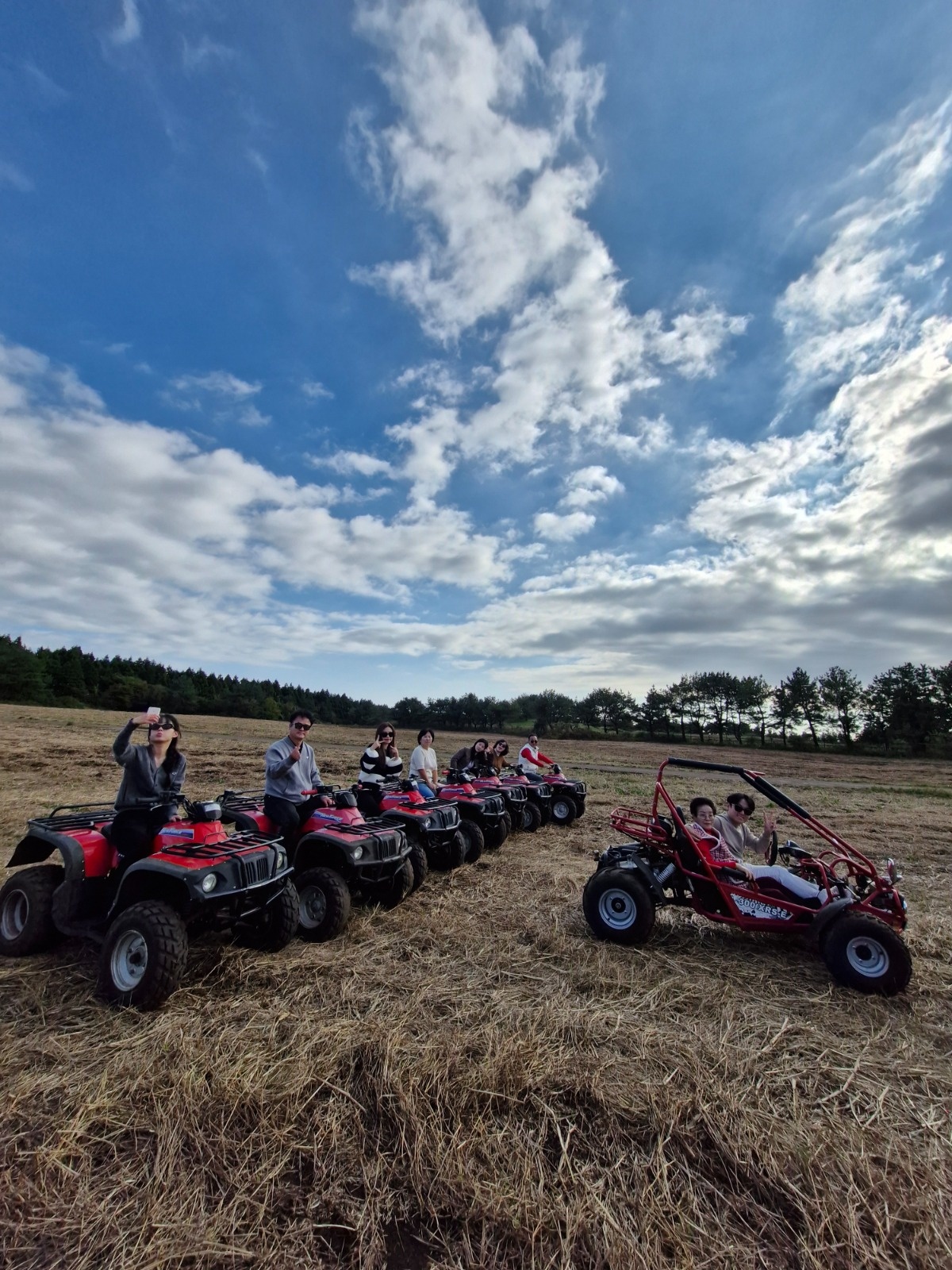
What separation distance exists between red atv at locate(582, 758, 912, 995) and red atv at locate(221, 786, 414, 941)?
1.79 meters

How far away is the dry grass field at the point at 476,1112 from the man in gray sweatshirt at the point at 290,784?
1.14 meters

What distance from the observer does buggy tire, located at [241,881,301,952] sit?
4.26 m

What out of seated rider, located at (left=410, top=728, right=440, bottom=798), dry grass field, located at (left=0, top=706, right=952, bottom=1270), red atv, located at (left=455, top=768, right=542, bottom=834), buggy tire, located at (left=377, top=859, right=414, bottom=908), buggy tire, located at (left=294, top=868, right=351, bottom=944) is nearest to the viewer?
dry grass field, located at (left=0, top=706, right=952, bottom=1270)

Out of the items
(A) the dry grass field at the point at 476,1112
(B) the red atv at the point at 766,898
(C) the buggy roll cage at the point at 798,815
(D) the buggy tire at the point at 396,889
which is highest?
(C) the buggy roll cage at the point at 798,815

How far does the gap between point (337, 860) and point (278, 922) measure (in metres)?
0.85

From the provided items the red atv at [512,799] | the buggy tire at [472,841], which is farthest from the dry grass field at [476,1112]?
the red atv at [512,799]

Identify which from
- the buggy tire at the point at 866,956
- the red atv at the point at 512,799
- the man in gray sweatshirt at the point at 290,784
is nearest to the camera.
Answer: the buggy tire at the point at 866,956

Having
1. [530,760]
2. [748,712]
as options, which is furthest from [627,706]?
[530,760]

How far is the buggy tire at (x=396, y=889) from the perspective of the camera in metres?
5.54

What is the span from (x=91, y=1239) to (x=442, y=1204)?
122cm

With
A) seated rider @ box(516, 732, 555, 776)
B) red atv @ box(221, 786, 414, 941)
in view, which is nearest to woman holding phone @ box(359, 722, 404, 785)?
red atv @ box(221, 786, 414, 941)

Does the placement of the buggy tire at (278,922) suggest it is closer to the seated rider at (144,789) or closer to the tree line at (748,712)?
the seated rider at (144,789)

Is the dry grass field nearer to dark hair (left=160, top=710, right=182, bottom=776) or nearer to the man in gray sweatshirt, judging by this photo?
the man in gray sweatshirt

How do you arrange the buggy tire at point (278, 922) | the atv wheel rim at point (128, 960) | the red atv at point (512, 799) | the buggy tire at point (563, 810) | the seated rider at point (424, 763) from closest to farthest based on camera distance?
1. the atv wheel rim at point (128, 960)
2. the buggy tire at point (278, 922)
3. the seated rider at point (424, 763)
4. the red atv at point (512, 799)
5. the buggy tire at point (563, 810)
